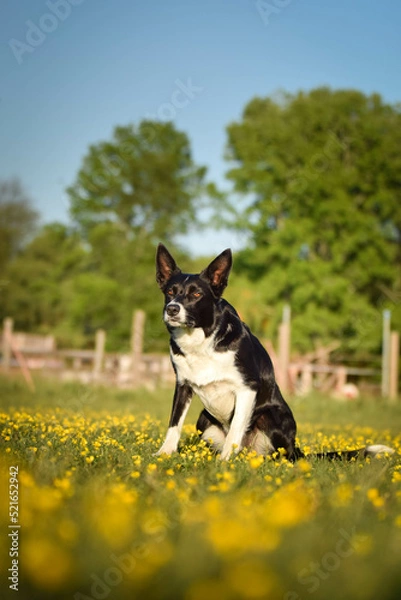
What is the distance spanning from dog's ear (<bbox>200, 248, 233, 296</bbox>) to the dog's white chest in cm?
43

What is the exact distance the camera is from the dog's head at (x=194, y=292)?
4812 mm

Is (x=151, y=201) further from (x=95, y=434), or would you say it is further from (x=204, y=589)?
(x=204, y=589)

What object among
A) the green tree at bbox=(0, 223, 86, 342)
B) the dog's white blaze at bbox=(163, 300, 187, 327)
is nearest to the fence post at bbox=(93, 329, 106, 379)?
the green tree at bbox=(0, 223, 86, 342)

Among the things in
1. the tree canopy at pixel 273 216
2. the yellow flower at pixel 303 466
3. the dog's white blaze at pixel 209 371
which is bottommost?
the yellow flower at pixel 303 466

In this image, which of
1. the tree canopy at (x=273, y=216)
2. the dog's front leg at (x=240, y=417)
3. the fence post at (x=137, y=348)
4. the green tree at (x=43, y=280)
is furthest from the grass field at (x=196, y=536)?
the green tree at (x=43, y=280)

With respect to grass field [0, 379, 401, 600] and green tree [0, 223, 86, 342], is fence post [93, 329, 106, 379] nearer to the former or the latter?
green tree [0, 223, 86, 342]

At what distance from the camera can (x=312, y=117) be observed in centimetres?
3053

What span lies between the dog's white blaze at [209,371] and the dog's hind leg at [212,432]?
29 centimetres

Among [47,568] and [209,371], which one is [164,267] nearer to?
[209,371]

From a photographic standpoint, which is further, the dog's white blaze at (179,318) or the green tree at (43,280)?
the green tree at (43,280)

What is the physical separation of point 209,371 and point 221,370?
0.33 ft

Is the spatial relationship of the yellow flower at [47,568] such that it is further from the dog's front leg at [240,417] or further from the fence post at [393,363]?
the fence post at [393,363]

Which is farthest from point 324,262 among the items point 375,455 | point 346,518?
point 346,518

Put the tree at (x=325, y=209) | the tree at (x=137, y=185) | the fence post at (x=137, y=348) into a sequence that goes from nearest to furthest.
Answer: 1. the fence post at (x=137, y=348)
2. the tree at (x=325, y=209)
3. the tree at (x=137, y=185)
